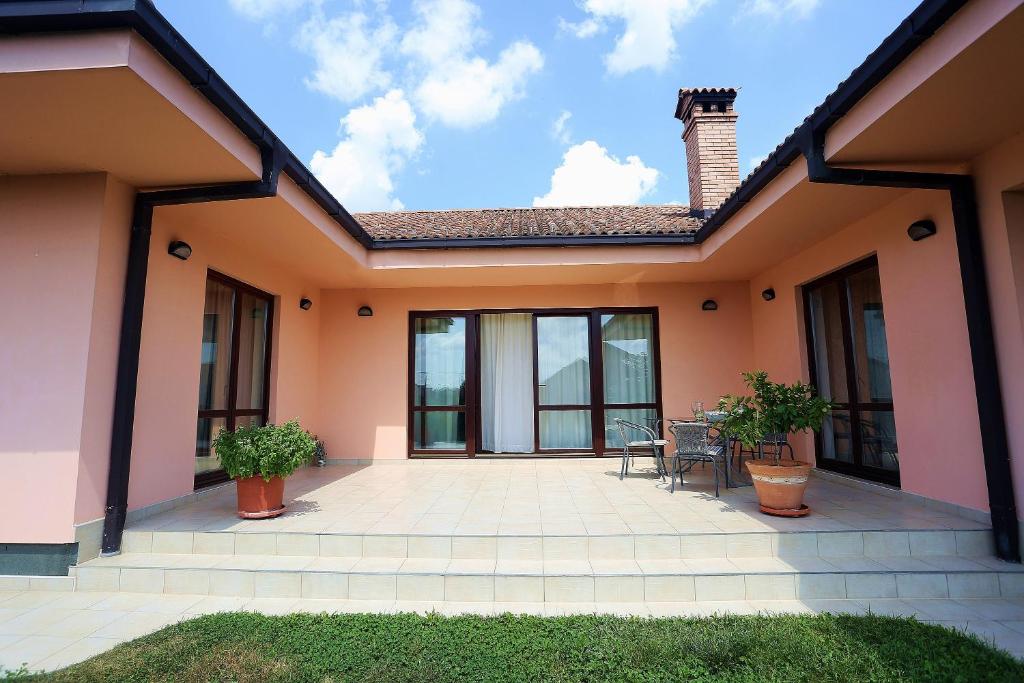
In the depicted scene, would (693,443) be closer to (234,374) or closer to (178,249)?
(234,374)

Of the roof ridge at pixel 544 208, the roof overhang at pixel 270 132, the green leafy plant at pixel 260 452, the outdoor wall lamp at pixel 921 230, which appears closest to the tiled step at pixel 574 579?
the green leafy plant at pixel 260 452

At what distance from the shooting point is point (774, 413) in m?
4.06

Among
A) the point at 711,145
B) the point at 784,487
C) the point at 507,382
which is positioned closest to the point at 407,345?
the point at 507,382

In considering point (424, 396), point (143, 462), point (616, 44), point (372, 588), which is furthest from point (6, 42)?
point (616, 44)

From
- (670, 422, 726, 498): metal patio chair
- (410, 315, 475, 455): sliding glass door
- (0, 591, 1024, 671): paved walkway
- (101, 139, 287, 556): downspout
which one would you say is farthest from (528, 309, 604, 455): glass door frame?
(101, 139, 287, 556): downspout

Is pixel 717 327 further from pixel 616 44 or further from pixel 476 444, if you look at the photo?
pixel 616 44

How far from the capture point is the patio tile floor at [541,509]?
3703 millimetres

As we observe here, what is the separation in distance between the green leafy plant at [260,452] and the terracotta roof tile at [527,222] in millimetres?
2967

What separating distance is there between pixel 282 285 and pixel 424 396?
2570 millimetres

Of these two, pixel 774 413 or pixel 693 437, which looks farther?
pixel 693 437

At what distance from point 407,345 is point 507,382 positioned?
1696 mm

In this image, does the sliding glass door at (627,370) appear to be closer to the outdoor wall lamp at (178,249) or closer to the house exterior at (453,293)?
the house exterior at (453,293)

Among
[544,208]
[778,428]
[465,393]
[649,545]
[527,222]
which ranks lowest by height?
[649,545]

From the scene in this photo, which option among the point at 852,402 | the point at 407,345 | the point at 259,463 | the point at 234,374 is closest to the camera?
the point at 259,463
